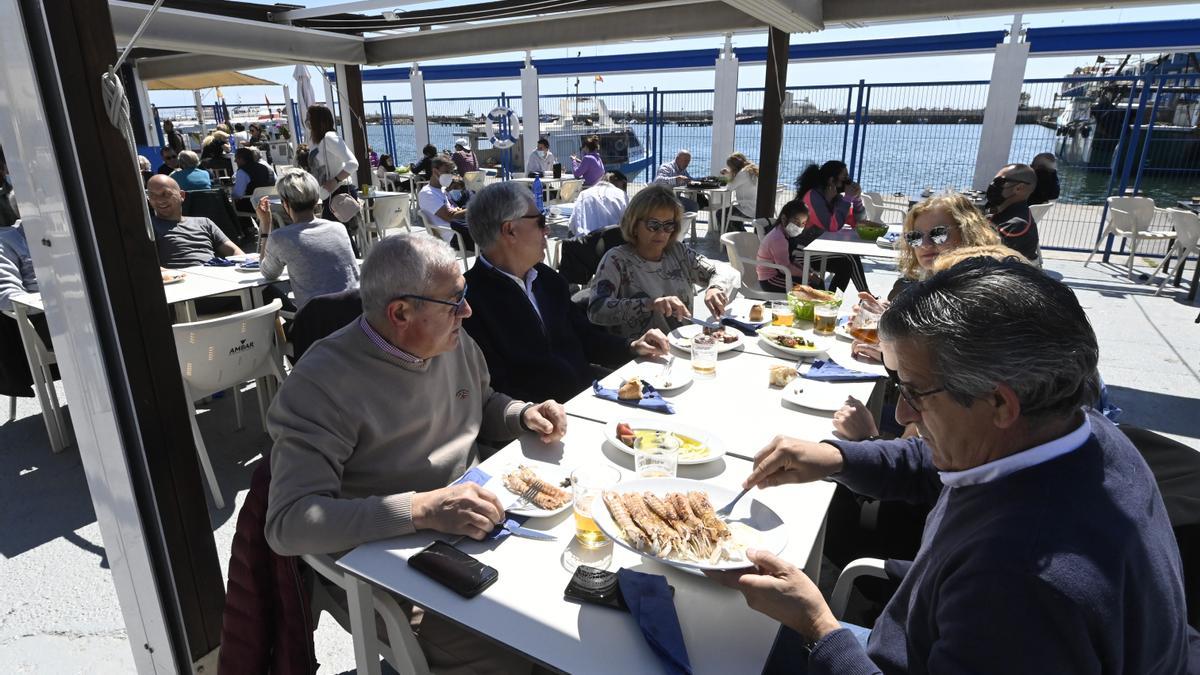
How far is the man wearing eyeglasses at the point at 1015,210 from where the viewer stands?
436 cm

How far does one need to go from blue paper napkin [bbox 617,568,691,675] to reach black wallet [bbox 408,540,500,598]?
0.83 feet

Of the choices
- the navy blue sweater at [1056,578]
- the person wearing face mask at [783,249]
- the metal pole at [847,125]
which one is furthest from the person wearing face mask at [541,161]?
the navy blue sweater at [1056,578]

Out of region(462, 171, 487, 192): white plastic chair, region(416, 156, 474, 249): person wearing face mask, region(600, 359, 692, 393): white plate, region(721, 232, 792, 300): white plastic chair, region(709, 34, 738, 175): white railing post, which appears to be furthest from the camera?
region(709, 34, 738, 175): white railing post

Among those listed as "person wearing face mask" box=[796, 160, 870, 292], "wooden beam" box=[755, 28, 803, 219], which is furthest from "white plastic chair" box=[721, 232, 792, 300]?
"wooden beam" box=[755, 28, 803, 219]

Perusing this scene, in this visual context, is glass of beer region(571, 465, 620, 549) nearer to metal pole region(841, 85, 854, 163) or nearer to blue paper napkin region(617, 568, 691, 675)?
blue paper napkin region(617, 568, 691, 675)

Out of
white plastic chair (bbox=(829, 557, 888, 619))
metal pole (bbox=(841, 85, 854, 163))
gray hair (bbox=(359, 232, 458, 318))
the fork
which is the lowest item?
white plastic chair (bbox=(829, 557, 888, 619))

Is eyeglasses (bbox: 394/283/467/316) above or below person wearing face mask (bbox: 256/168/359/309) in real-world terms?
above

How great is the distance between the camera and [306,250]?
376cm

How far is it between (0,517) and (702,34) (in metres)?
6.05

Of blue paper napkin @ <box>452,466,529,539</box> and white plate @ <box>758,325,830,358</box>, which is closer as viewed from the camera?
blue paper napkin @ <box>452,466,529,539</box>

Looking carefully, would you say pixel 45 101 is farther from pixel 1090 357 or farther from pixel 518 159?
Result: pixel 518 159

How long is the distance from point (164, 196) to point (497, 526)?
4.14 metres

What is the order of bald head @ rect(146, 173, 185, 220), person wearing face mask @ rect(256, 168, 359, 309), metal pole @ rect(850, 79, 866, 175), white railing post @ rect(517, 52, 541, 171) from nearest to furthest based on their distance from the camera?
person wearing face mask @ rect(256, 168, 359, 309) < bald head @ rect(146, 173, 185, 220) < metal pole @ rect(850, 79, 866, 175) < white railing post @ rect(517, 52, 541, 171)

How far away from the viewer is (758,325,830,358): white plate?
2490mm
